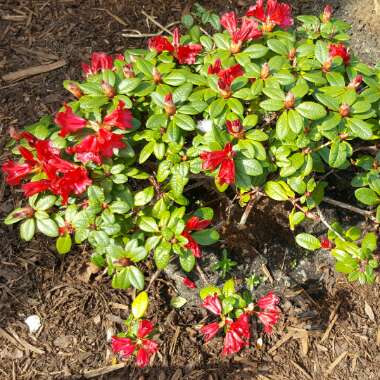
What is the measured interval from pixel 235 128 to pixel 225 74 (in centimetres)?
25

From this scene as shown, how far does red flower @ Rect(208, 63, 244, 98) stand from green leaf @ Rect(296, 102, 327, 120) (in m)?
0.30

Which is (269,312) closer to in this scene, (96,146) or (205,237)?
(205,237)

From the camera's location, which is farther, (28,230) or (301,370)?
(301,370)

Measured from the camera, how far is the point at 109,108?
1.83 metres

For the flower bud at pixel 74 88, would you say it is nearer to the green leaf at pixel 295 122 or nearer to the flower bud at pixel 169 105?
the flower bud at pixel 169 105

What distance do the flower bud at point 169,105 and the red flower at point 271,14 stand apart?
604mm

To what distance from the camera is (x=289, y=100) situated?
177 centimetres

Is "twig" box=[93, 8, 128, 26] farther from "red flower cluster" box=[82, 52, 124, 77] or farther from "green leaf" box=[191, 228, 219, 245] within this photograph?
"green leaf" box=[191, 228, 219, 245]

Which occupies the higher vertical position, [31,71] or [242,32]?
[242,32]

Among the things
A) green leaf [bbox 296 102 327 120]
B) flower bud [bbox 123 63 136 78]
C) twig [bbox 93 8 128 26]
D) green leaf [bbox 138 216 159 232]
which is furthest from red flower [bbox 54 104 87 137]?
twig [bbox 93 8 128 26]

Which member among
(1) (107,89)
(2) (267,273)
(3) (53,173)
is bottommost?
Answer: (2) (267,273)

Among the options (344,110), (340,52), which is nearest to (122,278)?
(344,110)

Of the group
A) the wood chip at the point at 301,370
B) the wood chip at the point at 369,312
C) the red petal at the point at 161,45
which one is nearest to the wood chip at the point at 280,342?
the wood chip at the point at 301,370

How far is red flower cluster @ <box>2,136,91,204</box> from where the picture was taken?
1737 mm
